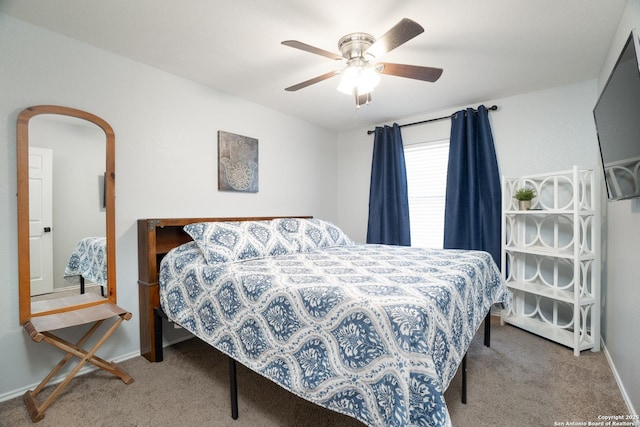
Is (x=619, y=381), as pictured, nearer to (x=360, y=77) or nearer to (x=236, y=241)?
(x=360, y=77)

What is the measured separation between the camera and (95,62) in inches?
82.0

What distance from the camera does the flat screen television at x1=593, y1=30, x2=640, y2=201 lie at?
1.22 meters

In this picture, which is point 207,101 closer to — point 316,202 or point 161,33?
point 161,33

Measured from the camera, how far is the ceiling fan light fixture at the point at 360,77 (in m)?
1.89

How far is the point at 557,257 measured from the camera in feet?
8.52

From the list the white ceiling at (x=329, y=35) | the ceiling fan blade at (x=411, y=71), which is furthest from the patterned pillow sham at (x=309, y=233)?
the ceiling fan blade at (x=411, y=71)

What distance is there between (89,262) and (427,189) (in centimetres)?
342

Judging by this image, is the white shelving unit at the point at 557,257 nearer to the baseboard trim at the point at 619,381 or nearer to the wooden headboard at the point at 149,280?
the baseboard trim at the point at 619,381

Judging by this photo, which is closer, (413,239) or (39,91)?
(39,91)

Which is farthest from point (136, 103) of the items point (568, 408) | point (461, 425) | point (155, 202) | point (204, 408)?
point (568, 408)

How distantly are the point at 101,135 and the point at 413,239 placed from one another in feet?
11.0

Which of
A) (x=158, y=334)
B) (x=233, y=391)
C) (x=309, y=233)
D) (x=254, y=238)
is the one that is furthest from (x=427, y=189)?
(x=158, y=334)

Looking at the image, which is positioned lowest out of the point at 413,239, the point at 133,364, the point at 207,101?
the point at 133,364

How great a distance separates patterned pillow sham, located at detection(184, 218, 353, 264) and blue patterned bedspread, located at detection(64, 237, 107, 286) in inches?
24.6
